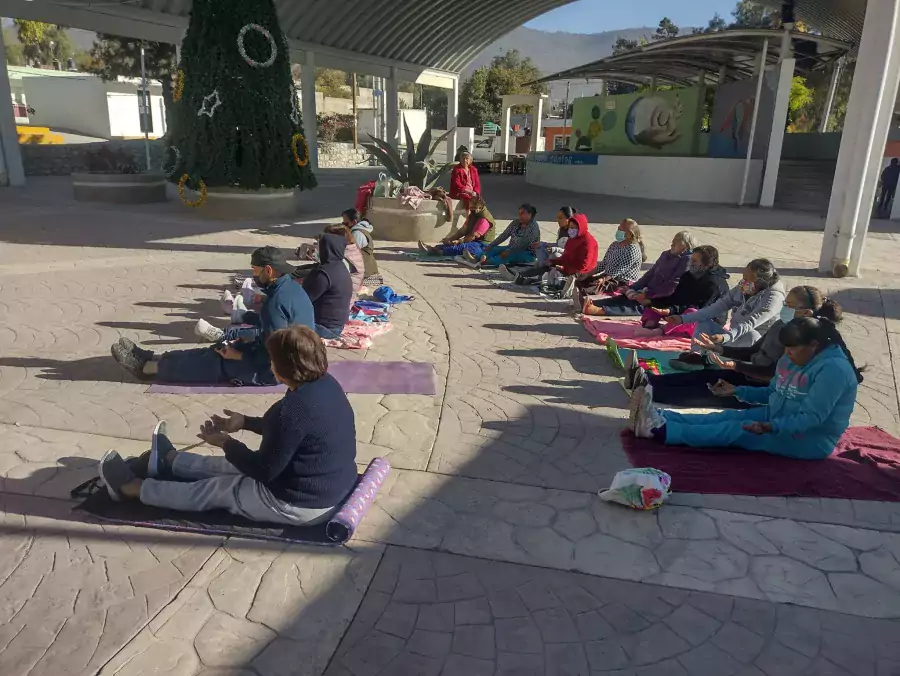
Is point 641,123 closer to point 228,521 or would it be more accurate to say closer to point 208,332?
point 208,332

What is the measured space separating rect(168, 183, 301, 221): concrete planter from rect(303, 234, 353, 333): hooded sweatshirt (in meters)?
8.66

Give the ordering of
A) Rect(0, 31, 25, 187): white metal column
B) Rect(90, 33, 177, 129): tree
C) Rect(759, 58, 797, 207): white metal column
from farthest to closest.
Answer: Rect(90, 33, 177, 129): tree
Rect(759, 58, 797, 207): white metal column
Rect(0, 31, 25, 187): white metal column

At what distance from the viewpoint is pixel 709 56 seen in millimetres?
21172

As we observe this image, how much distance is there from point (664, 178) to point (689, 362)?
1575 centimetres

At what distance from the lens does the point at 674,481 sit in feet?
13.7

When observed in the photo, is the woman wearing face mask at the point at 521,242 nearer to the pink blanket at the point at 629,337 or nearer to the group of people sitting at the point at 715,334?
the group of people sitting at the point at 715,334

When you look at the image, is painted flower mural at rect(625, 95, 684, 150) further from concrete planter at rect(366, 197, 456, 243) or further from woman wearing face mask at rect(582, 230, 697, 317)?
woman wearing face mask at rect(582, 230, 697, 317)

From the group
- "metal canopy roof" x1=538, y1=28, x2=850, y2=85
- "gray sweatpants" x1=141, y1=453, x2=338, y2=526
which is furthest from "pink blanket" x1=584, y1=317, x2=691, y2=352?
"metal canopy roof" x1=538, y1=28, x2=850, y2=85

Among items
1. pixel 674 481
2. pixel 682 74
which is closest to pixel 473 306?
pixel 674 481

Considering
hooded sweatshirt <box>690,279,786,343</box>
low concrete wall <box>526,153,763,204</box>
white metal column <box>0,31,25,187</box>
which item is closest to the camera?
hooded sweatshirt <box>690,279,786,343</box>

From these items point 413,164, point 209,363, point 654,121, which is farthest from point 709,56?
point 209,363

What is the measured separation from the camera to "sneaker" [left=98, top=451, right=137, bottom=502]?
3664mm

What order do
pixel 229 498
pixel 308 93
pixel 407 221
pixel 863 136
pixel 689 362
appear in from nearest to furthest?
pixel 229 498 < pixel 689 362 < pixel 863 136 < pixel 407 221 < pixel 308 93

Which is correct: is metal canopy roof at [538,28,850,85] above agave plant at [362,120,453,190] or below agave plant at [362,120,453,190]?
above
